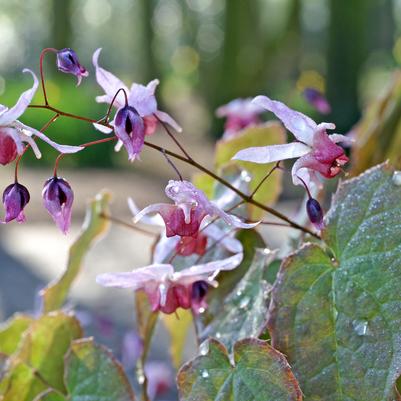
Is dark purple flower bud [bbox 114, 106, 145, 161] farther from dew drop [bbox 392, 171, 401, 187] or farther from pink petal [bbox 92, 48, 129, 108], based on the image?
dew drop [bbox 392, 171, 401, 187]

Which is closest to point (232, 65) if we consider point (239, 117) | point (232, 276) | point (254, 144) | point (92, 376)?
point (239, 117)

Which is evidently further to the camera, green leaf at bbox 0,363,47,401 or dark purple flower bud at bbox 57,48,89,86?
green leaf at bbox 0,363,47,401

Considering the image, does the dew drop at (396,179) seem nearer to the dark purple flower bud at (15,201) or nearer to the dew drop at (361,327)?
the dew drop at (361,327)

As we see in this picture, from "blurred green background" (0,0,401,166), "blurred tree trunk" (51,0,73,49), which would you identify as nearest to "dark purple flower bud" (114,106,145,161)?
"blurred green background" (0,0,401,166)

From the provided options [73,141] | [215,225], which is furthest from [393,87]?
[73,141]

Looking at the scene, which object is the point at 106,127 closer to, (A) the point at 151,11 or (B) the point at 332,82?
(B) the point at 332,82

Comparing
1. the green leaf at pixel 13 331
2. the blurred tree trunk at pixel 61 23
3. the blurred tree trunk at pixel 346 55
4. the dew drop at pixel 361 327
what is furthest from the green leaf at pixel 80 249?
the blurred tree trunk at pixel 61 23
